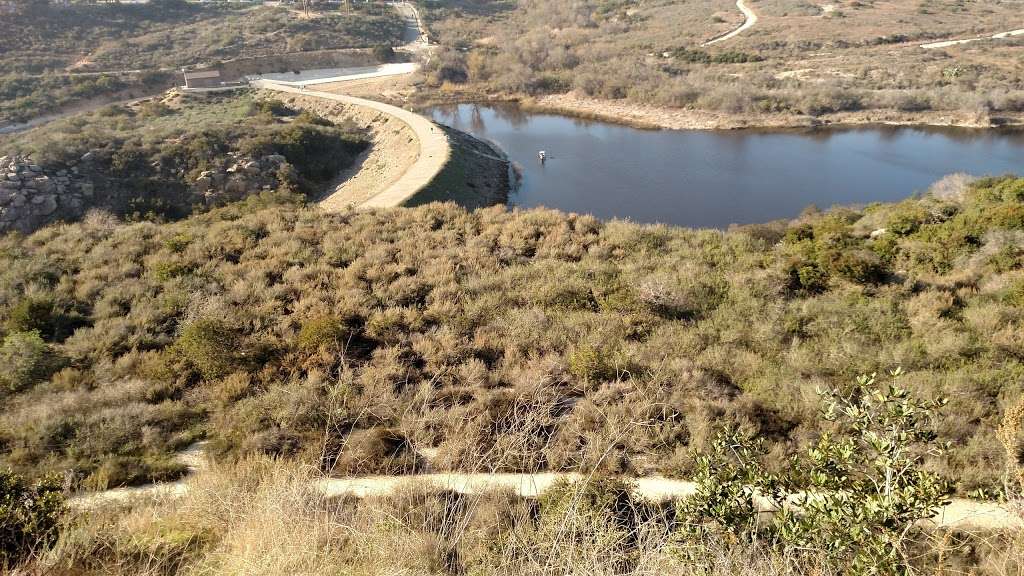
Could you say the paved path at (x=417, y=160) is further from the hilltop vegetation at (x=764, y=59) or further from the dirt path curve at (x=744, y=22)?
the dirt path curve at (x=744, y=22)

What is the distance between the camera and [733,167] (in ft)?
99.1

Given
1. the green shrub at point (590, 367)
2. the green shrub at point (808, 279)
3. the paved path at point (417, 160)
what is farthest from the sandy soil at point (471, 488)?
the paved path at point (417, 160)

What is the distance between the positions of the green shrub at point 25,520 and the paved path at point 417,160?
16693mm

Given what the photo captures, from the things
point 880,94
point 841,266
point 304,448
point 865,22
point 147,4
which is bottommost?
point 304,448

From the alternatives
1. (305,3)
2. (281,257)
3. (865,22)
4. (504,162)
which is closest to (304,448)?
(281,257)

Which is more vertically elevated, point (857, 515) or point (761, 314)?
point (857, 515)

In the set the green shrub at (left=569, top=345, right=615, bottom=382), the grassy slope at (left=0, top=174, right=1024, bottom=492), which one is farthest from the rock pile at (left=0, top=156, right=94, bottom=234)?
the green shrub at (left=569, top=345, right=615, bottom=382)

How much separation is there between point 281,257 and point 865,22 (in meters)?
72.7

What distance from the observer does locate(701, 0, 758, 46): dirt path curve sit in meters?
60.4

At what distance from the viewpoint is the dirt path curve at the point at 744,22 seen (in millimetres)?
60438

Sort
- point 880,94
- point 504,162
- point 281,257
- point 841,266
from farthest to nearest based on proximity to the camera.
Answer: point 880,94 < point 504,162 < point 281,257 < point 841,266

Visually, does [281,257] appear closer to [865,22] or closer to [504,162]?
[504,162]

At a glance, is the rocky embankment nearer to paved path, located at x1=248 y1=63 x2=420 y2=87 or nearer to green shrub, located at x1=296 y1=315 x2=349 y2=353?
green shrub, located at x1=296 y1=315 x2=349 y2=353

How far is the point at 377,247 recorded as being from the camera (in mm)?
13930
